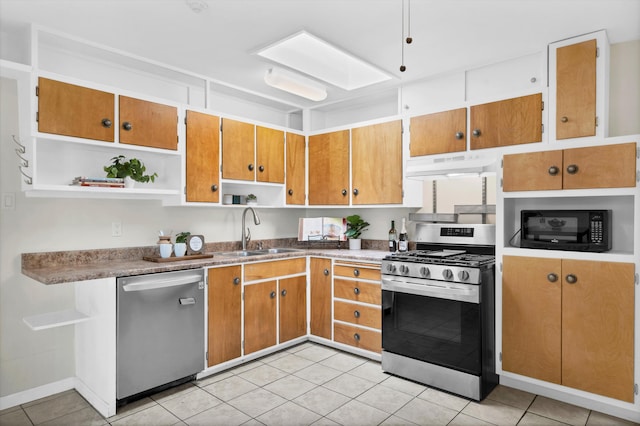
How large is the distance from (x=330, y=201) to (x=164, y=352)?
2115mm

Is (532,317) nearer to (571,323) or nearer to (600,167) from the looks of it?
(571,323)

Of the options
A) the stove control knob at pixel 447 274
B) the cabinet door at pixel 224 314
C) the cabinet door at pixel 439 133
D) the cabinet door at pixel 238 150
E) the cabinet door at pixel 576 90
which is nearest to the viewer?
the cabinet door at pixel 576 90

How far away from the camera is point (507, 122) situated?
3033 millimetres

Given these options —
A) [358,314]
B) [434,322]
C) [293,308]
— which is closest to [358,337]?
[358,314]

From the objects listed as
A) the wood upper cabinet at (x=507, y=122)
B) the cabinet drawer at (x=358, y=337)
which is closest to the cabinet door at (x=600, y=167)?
the wood upper cabinet at (x=507, y=122)

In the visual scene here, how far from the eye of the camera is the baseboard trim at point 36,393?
8.72 feet

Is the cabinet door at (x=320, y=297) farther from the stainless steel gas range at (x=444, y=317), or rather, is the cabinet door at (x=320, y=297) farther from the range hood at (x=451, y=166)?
the range hood at (x=451, y=166)

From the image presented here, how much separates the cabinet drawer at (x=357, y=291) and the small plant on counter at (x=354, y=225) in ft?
2.16

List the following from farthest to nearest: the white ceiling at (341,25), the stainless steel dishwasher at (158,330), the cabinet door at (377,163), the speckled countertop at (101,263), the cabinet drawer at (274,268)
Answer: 1. the cabinet door at (377,163)
2. the cabinet drawer at (274,268)
3. the stainless steel dishwasher at (158,330)
4. the speckled countertop at (101,263)
5. the white ceiling at (341,25)

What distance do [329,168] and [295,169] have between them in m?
0.37

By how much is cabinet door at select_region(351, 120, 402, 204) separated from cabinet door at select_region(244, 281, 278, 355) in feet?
4.09

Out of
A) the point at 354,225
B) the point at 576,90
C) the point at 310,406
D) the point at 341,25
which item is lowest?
the point at 310,406

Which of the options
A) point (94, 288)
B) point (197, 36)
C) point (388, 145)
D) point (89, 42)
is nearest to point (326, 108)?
point (388, 145)

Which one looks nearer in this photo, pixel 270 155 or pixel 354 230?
pixel 270 155
